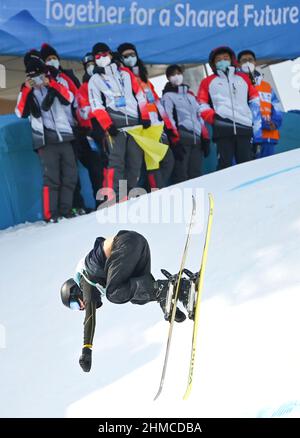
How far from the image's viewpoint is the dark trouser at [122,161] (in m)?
5.82

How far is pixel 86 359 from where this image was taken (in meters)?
2.62

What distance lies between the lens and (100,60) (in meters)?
5.59

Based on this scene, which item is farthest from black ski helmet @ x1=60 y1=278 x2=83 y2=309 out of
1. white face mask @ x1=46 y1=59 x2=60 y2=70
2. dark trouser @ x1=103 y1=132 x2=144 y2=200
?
white face mask @ x1=46 y1=59 x2=60 y2=70

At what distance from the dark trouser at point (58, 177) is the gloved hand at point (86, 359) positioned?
3368mm

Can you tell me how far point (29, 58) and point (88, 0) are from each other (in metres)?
1.71

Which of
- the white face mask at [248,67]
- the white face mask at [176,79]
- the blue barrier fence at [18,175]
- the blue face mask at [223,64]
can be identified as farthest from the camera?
the white face mask at [248,67]

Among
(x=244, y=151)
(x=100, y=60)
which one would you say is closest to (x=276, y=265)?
(x=100, y=60)

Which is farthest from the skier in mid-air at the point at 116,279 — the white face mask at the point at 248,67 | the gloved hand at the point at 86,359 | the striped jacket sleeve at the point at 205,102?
the white face mask at the point at 248,67

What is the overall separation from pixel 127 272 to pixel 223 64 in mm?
4741

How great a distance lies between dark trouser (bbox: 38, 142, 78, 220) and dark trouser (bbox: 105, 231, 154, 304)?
11.9ft

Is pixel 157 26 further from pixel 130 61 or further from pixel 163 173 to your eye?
pixel 163 173

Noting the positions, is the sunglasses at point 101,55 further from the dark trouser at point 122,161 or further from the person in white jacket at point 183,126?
the person in white jacket at point 183,126

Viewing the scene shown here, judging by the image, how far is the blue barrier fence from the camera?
256 inches

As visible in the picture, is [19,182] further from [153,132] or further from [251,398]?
[251,398]
